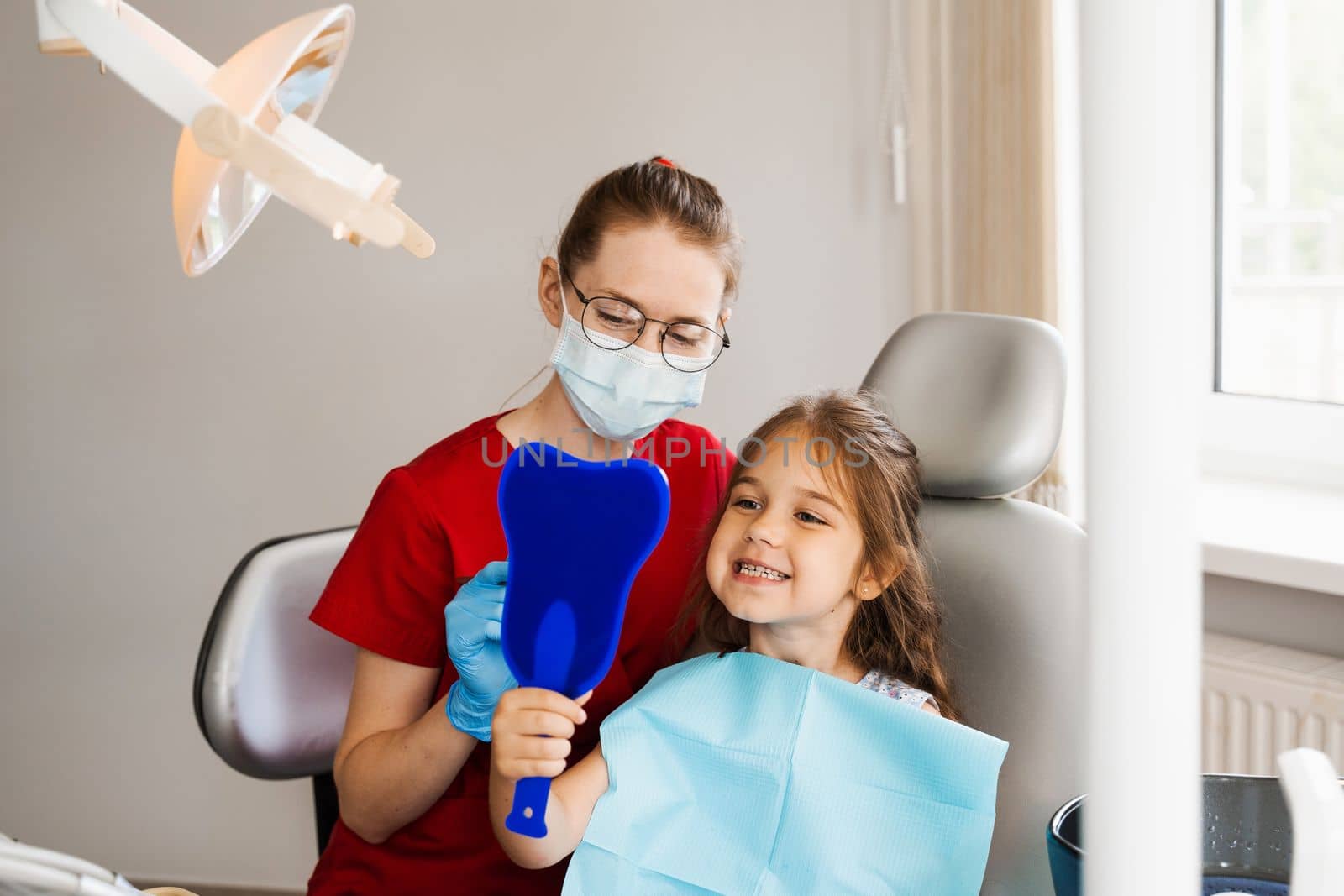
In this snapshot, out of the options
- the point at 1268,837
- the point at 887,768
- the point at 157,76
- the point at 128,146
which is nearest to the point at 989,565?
the point at 887,768

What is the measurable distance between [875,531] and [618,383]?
33 cm

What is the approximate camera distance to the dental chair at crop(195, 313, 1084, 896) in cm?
124

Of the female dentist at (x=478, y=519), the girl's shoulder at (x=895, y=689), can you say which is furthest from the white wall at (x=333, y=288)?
the girl's shoulder at (x=895, y=689)

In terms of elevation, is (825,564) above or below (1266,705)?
above

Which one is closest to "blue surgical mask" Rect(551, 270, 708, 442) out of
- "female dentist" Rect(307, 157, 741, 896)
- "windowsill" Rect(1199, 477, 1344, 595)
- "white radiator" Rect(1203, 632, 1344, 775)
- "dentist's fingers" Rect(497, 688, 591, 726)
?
"female dentist" Rect(307, 157, 741, 896)

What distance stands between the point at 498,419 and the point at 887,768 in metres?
0.60

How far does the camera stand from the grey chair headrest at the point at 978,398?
1.33m

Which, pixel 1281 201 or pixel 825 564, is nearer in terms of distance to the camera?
pixel 825 564

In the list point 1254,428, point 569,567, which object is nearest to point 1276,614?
point 1254,428

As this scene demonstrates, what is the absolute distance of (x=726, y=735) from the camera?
4.02 feet

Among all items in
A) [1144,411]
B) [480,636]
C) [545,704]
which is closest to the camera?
[1144,411]

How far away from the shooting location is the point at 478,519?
1.31 meters

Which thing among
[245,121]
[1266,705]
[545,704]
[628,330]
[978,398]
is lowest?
[1266,705]

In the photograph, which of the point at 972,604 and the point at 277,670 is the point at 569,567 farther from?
the point at 277,670
